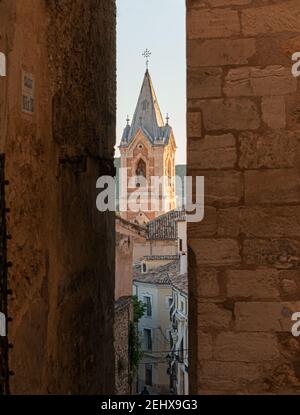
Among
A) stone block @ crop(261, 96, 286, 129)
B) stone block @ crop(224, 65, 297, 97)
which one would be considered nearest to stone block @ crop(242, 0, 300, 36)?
stone block @ crop(224, 65, 297, 97)

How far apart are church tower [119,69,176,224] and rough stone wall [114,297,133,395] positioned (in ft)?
114

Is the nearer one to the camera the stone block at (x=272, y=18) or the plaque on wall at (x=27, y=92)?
the plaque on wall at (x=27, y=92)

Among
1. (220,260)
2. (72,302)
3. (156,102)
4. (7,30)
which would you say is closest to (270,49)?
(220,260)

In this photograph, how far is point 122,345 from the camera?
477 inches

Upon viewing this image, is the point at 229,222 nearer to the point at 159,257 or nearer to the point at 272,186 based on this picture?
the point at 272,186

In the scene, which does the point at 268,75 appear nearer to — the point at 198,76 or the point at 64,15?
the point at 198,76

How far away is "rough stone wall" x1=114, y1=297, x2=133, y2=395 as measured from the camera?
11.5 meters

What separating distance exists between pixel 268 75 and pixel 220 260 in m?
0.99

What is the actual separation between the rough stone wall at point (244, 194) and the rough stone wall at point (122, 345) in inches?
325

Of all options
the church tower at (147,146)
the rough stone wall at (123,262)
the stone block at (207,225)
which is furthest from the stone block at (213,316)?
the church tower at (147,146)

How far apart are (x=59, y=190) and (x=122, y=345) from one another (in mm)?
9077

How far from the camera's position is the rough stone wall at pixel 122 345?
37.7ft

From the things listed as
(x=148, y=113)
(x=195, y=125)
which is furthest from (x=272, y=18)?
(x=148, y=113)

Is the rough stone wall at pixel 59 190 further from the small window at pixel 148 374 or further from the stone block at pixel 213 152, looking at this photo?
the small window at pixel 148 374
